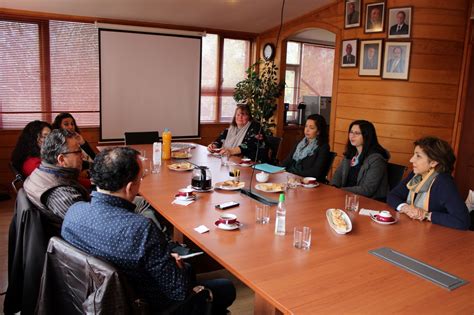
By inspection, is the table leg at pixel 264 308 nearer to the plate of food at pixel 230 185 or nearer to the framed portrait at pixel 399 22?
the plate of food at pixel 230 185

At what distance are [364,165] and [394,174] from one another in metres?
0.25

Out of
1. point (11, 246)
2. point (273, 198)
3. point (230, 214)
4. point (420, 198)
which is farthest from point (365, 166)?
point (11, 246)

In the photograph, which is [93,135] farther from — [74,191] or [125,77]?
[74,191]

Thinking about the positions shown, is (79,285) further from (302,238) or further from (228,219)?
(302,238)

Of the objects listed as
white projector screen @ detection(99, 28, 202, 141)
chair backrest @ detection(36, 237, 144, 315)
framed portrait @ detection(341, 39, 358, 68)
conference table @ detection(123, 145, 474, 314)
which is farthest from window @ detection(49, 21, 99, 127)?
chair backrest @ detection(36, 237, 144, 315)

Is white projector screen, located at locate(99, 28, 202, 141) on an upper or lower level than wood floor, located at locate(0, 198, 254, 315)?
upper

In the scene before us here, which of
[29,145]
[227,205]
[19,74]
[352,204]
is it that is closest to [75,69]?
[19,74]

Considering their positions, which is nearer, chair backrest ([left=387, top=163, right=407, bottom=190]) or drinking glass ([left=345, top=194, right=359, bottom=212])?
drinking glass ([left=345, top=194, right=359, bottom=212])

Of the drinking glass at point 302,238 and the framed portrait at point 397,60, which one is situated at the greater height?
the framed portrait at point 397,60

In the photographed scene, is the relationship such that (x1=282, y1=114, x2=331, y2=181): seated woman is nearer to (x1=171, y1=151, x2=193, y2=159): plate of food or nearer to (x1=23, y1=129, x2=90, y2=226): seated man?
(x1=171, y1=151, x2=193, y2=159): plate of food

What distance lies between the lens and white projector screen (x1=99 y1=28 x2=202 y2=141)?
5.41 metres

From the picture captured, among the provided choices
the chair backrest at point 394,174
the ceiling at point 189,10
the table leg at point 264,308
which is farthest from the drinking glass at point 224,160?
the ceiling at point 189,10

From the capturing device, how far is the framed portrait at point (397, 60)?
4.55 metres

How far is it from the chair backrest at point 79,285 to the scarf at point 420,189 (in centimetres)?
168
